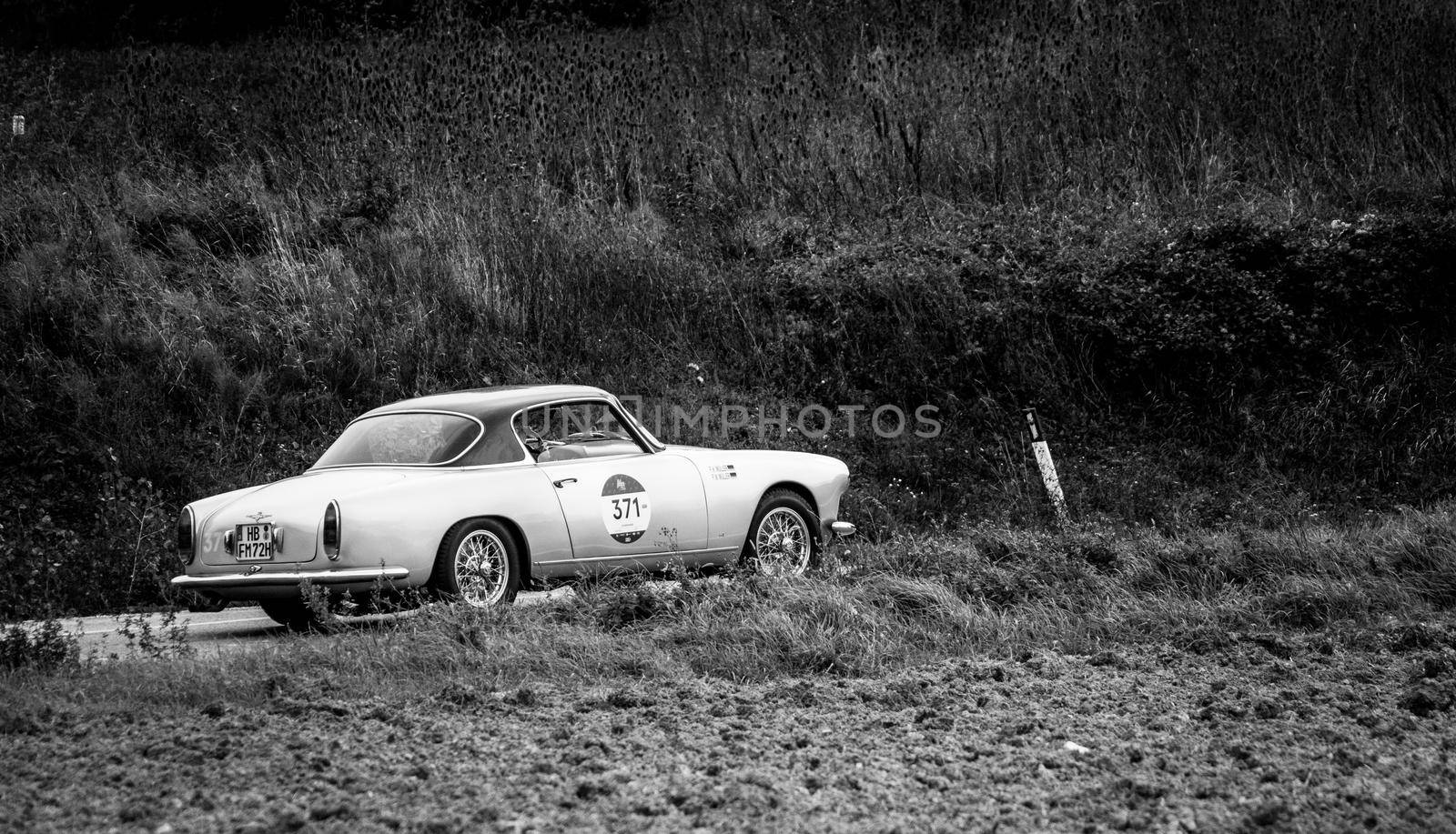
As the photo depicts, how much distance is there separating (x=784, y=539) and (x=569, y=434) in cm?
161

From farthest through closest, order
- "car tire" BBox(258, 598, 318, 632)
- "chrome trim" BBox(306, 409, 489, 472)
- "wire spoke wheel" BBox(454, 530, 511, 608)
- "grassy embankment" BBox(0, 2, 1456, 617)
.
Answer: "grassy embankment" BBox(0, 2, 1456, 617) < "chrome trim" BBox(306, 409, 489, 472) < "car tire" BBox(258, 598, 318, 632) < "wire spoke wheel" BBox(454, 530, 511, 608)

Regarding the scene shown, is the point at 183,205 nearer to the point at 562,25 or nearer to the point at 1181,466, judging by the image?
the point at 562,25

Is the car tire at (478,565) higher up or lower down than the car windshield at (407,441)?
lower down

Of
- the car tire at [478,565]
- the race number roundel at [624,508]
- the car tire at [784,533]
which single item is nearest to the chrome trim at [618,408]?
the race number roundel at [624,508]

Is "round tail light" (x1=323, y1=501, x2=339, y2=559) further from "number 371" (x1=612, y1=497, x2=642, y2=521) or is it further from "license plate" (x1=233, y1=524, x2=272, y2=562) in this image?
"number 371" (x1=612, y1=497, x2=642, y2=521)

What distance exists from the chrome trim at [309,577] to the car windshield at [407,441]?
934 mm

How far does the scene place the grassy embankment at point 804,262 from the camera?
11906mm

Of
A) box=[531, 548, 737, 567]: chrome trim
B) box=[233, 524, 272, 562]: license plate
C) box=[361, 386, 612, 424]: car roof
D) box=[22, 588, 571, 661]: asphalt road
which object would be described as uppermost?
box=[361, 386, 612, 424]: car roof

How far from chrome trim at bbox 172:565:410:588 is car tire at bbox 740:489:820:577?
259cm

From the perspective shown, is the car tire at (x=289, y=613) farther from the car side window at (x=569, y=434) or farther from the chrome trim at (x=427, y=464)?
the car side window at (x=569, y=434)

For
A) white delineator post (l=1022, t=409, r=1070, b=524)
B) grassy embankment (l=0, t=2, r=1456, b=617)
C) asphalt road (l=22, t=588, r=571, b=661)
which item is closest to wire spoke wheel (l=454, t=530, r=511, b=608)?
asphalt road (l=22, t=588, r=571, b=661)

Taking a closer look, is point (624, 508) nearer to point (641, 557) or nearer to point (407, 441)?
point (641, 557)

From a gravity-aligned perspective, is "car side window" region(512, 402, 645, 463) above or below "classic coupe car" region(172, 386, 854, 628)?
above

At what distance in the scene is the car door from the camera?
8211 mm
